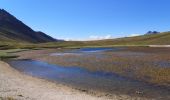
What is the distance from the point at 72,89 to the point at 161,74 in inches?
484

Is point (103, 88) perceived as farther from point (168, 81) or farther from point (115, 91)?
point (168, 81)

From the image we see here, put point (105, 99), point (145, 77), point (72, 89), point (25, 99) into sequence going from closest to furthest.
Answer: point (25, 99) < point (105, 99) < point (72, 89) < point (145, 77)

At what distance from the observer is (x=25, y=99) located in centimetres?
2388

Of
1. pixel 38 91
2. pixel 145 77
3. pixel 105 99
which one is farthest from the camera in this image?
pixel 145 77

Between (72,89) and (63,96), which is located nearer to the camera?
(63,96)

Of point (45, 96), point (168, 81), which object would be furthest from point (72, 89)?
point (168, 81)

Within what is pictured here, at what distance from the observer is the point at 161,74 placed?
123ft

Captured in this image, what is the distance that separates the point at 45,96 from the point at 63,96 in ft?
5.00

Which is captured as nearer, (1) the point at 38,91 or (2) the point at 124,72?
(1) the point at 38,91

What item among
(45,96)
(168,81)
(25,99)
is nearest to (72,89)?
(45,96)

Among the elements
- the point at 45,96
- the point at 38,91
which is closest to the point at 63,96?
the point at 45,96

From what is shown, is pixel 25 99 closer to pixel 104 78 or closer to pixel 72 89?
pixel 72 89

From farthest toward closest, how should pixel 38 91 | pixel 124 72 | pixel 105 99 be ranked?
pixel 124 72, pixel 38 91, pixel 105 99

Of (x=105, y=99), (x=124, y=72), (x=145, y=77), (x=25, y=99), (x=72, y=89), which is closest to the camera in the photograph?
(x=25, y=99)
